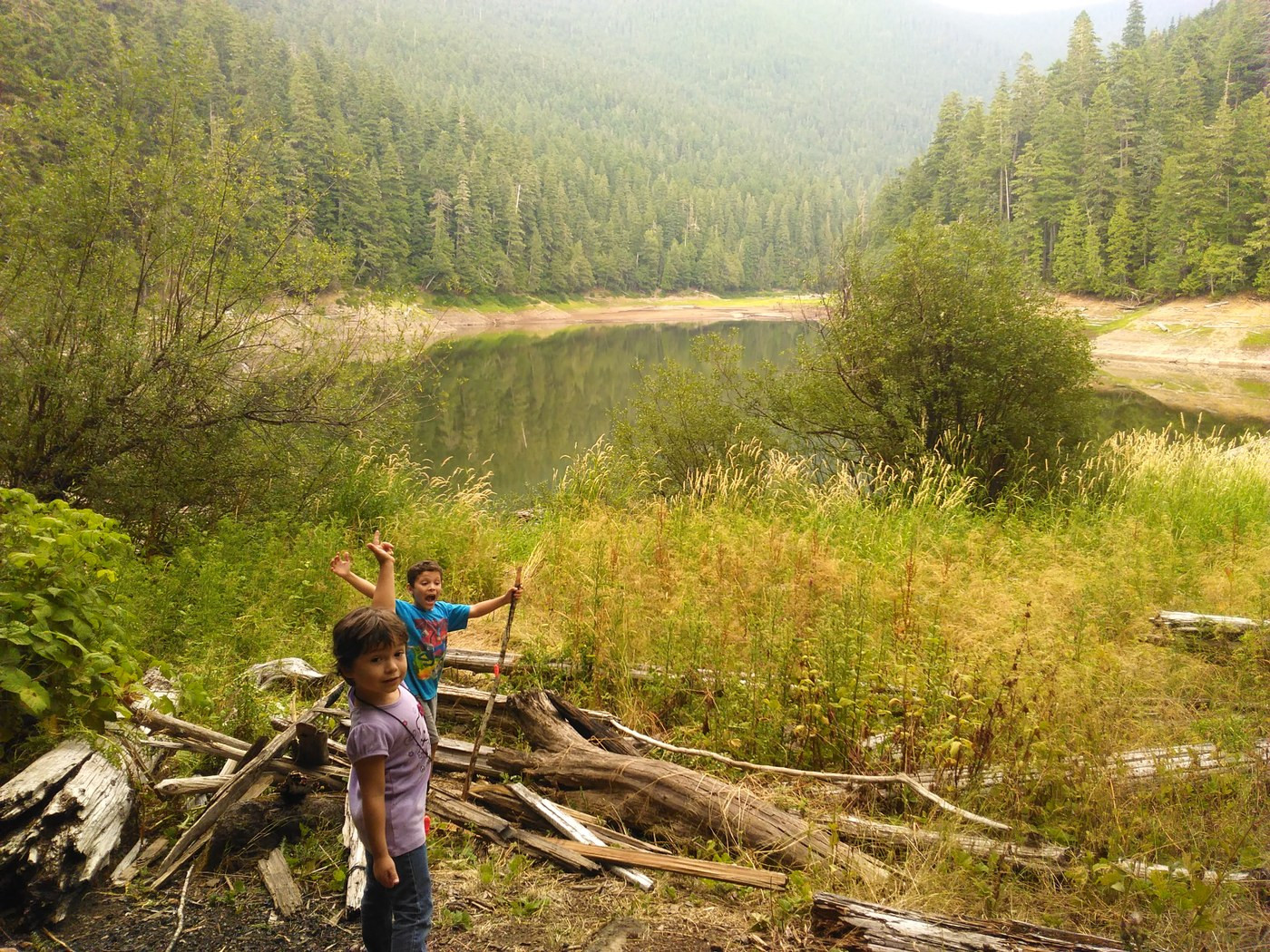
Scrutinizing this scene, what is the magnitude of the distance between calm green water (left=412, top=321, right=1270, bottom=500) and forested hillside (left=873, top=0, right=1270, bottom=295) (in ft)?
57.1

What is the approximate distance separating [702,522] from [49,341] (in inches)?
279

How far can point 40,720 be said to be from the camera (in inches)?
138

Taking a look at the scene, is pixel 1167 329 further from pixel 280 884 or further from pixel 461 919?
pixel 280 884

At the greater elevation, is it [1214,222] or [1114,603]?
[1214,222]

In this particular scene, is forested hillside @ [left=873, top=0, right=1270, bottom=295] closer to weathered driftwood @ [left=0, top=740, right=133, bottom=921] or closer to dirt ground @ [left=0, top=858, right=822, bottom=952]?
dirt ground @ [left=0, top=858, right=822, bottom=952]

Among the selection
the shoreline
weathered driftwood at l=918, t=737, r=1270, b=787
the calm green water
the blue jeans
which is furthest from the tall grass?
the shoreline

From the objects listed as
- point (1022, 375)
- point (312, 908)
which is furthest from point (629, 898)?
point (1022, 375)

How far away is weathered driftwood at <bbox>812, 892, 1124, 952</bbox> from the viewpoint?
2715 mm

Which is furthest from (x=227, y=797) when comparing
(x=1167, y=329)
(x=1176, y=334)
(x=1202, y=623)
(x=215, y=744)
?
(x=1167, y=329)

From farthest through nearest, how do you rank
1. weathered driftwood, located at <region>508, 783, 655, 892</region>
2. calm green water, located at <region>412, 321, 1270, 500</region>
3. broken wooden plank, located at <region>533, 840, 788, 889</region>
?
calm green water, located at <region>412, 321, 1270, 500</region> < weathered driftwood, located at <region>508, 783, 655, 892</region> < broken wooden plank, located at <region>533, 840, 788, 889</region>

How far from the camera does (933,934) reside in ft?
9.05

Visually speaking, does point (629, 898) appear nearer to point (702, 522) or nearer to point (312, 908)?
point (312, 908)

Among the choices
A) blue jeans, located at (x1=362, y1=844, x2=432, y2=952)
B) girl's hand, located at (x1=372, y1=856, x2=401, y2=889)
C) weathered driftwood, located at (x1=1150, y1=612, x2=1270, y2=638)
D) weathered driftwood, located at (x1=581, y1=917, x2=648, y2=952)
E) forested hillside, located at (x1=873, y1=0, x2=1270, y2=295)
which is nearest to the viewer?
girl's hand, located at (x1=372, y1=856, x2=401, y2=889)

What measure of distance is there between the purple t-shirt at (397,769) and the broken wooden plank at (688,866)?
1134 mm
